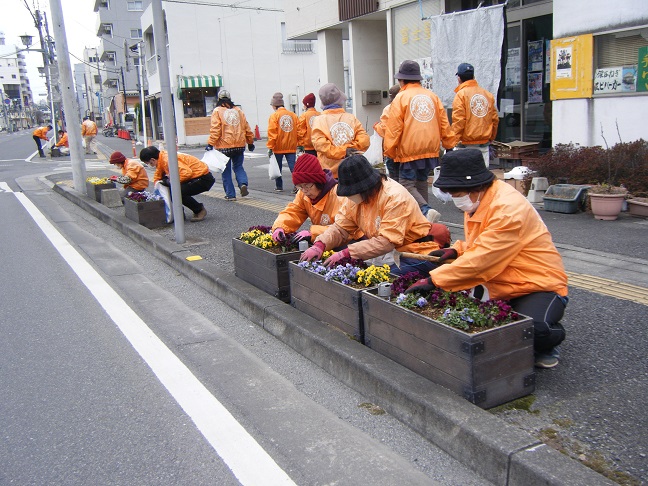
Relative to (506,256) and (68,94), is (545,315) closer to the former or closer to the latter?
(506,256)

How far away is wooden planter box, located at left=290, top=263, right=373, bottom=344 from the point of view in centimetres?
414

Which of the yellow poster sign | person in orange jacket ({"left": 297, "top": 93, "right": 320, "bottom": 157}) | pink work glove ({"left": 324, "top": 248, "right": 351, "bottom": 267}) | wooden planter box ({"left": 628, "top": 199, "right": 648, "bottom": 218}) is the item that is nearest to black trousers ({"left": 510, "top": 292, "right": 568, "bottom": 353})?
pink work glove ({"left": 324, "top": 248, "right": 351, "bottom": 267})

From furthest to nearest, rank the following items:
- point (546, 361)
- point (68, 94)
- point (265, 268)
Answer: point (68, 94)
point (265, 268)
point (546, 361)

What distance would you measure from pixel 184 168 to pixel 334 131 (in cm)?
259

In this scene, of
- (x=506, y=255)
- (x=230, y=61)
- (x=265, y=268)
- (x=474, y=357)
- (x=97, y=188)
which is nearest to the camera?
(x=474, y=357)

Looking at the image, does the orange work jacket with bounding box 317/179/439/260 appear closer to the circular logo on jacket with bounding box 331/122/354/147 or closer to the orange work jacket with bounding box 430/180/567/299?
the orange work jacket with bounding box 430/180/567/299

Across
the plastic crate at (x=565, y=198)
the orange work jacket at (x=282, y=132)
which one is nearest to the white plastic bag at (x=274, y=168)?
the orange work jacket at (x=282, y=132)

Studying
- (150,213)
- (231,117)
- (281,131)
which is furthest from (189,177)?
(281,131)

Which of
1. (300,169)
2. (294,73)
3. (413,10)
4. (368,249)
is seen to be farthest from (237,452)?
(294,73)

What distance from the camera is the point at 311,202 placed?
216 inches

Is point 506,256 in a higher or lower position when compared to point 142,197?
higher

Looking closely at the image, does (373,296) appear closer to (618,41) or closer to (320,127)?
(320,127)

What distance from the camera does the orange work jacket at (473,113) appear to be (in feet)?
28.0

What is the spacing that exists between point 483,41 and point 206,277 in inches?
261
